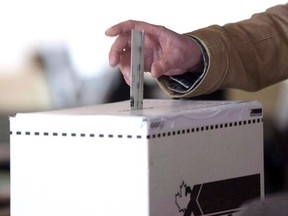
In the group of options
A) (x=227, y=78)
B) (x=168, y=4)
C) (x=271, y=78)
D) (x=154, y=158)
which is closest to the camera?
(x=154, y=158)

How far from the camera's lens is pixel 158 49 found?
110cm

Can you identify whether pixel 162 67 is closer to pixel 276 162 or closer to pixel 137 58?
pixel 137 58

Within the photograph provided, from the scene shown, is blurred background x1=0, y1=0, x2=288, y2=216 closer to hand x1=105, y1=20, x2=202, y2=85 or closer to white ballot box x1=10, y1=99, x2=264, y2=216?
hand x1=105, y1=20, x2=202, y2=85

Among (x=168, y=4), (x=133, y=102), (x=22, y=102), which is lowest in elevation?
(x=22, y=102)

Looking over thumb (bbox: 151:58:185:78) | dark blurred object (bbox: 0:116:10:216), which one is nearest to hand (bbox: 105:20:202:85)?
thumb (bbox: 151:58:185:78)

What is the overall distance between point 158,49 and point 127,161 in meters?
0.28

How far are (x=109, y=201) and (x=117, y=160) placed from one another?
0.16 ft

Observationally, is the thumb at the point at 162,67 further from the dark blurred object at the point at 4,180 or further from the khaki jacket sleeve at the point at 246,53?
the dark blurred object at the point at 4,180

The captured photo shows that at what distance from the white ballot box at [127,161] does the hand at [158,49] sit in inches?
3.7

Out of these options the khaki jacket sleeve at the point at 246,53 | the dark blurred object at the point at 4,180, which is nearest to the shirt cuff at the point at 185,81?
the khaki jacket sleeve at the point at 246,53

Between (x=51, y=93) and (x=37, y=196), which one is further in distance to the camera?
(x=51, y=93)

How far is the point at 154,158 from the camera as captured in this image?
856mm

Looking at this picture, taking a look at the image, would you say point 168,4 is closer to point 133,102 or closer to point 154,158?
point 133,102

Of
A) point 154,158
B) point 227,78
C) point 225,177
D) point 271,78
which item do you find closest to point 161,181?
point 154,158
